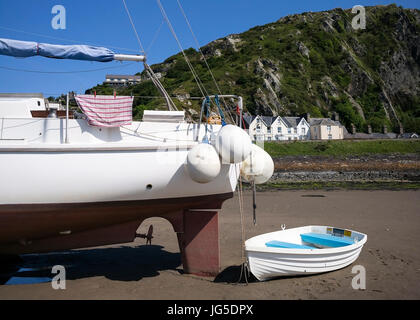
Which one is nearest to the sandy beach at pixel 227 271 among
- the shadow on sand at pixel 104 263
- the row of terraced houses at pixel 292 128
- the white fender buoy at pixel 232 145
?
the shadow on sand at pixel 104 263

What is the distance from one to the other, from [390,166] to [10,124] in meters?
39.3

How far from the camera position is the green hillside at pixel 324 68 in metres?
88.8

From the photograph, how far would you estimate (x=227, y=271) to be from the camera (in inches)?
282

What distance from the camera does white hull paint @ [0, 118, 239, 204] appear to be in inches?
220

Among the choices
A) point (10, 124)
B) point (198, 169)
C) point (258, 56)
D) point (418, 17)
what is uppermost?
point (418, 17)

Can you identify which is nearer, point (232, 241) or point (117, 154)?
point (117, 154)

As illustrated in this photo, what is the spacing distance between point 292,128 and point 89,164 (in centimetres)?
6797

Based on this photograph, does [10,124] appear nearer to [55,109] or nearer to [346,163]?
[55,109]

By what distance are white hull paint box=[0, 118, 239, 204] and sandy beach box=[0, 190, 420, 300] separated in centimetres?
174

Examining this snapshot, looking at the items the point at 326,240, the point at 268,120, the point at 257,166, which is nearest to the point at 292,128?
the point at 268,120

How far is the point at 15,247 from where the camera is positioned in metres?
6.52

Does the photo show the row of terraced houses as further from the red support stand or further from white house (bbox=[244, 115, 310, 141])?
the red support stand

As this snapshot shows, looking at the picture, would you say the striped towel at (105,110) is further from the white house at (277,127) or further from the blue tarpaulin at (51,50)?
the white house at (277,127)
